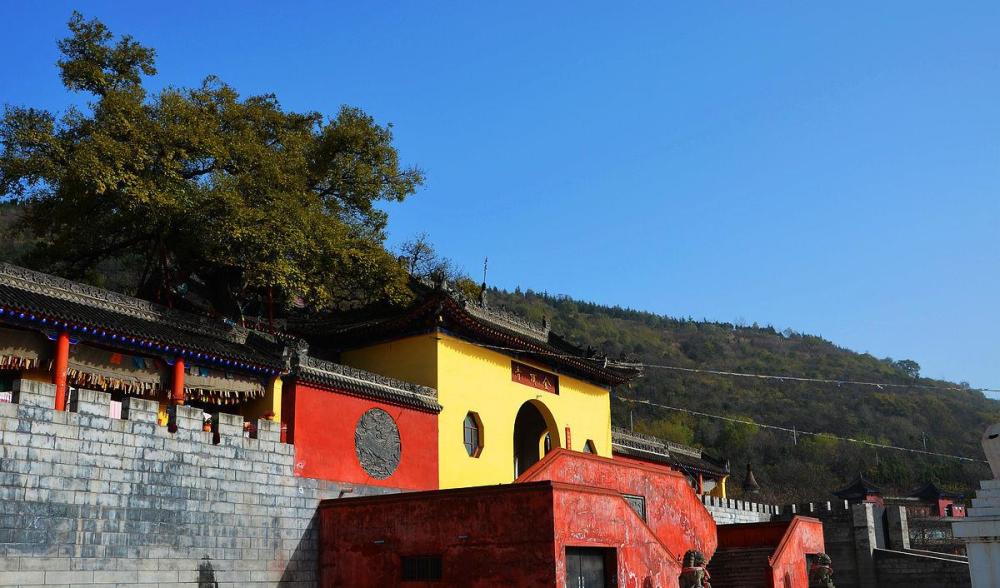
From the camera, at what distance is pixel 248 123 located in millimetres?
Answer: 21469

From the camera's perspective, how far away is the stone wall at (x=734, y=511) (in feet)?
98.6

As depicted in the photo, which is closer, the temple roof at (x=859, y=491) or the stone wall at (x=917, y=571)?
the stone wall at (x=917, y=571)

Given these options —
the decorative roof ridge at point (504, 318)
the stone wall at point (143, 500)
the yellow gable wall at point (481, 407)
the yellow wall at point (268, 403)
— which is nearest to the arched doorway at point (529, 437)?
the yellow gable wall at point (481, 407)

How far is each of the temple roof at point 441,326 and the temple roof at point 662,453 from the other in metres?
6.32

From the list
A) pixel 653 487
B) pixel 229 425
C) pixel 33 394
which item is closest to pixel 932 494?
pixel 653 487

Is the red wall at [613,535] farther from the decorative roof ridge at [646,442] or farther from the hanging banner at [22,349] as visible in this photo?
the decorative roof ridge at [646,442]

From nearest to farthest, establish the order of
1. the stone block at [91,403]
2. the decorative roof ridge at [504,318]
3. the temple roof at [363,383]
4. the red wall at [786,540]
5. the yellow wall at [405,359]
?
the stone block at [91,403]
the temple roof at [363,383]
the red wall at [786,540]
the yellow wall at [405,359]
the decorative roof ridge at [504,318]

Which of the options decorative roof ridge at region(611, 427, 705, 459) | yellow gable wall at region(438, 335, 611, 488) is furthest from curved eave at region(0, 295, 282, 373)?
decorative roof ridge at region(611, 427, 705, 459)

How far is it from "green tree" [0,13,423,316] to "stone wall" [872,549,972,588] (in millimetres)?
17700

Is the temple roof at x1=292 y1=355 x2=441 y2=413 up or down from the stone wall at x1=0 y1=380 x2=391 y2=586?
up

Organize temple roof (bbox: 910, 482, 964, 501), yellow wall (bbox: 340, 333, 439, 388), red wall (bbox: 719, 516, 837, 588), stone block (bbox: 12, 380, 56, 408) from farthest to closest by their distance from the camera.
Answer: temple roof (bbox: 910, 482, 964, 501)
yellow wall (bbox: 340, 333, 439, 388)
red wall (bbox: 719, 516, 837, 588)
stone block (bbox: 12, 380, 56, 408)

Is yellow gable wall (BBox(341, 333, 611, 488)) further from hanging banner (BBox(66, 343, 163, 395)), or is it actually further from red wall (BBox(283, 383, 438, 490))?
hanging banner (BBox(66, 343, 163, 395))

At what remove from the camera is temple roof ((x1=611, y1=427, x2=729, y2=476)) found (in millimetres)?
30953

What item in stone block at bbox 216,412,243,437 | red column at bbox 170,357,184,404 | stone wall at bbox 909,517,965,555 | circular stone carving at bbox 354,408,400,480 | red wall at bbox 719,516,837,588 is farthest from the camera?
stone wall at bbox 909,517,965,555
